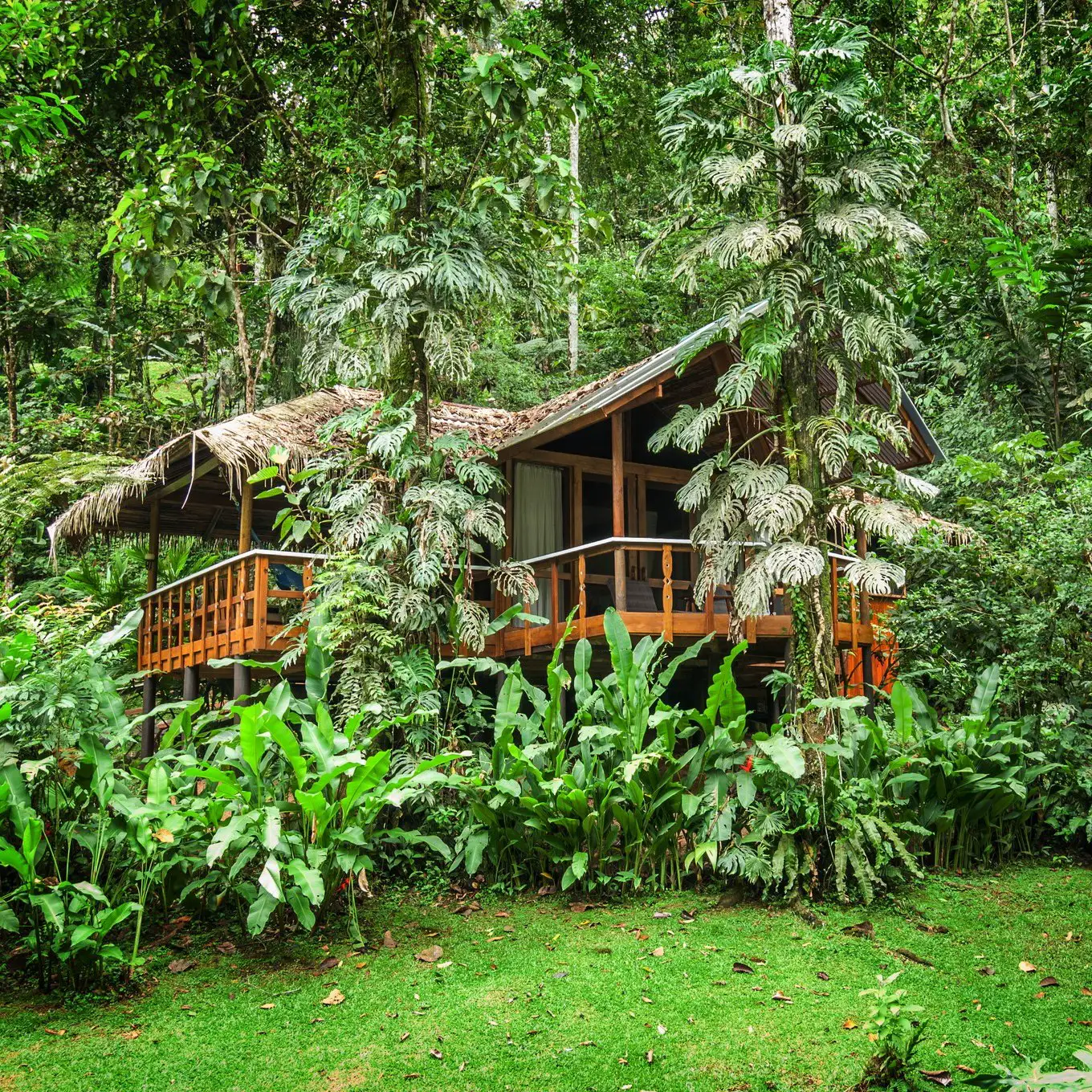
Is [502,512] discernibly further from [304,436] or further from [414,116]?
[414,116]

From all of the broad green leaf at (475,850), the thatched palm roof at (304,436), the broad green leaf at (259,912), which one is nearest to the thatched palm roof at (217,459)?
the thatched palm roof at (304,436)

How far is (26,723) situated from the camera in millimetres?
5234

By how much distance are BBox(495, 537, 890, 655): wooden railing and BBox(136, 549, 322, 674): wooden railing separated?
216 centimetres

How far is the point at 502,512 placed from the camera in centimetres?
812

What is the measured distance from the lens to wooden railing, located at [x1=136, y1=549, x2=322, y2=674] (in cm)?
902

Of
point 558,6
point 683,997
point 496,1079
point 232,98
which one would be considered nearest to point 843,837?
point 683,997

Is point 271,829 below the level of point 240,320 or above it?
below

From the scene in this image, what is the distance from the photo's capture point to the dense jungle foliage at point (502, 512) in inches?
218

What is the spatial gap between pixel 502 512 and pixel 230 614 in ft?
10.6

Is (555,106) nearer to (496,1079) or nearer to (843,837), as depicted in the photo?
(843,837)

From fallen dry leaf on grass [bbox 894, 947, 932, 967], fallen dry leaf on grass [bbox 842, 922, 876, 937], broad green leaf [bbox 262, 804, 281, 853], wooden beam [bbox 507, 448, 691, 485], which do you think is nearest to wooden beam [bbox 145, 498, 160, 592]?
wooden beam [bbox 507, 448, 691, 485]

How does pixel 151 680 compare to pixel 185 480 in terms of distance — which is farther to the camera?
pixel 151 680

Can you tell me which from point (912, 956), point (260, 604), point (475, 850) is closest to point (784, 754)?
point (912, 956)

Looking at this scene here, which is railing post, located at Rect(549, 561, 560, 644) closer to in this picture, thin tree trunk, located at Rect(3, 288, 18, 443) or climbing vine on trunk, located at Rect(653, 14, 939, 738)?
climbing vine on trunk, located at Rect(653, 14, 939, 738)
